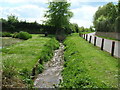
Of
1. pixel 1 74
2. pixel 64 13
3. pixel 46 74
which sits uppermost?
pixel 64 13

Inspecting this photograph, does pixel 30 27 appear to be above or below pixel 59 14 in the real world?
below

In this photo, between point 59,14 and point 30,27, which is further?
point 30,27

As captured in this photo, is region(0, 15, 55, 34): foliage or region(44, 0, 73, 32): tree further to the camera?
region(0, 15, 55, 34): foliage

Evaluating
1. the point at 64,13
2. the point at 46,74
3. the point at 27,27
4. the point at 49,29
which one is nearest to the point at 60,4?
the point at 64,13

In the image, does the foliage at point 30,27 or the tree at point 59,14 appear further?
the foliage at point 30,27

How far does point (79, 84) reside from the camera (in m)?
5.56

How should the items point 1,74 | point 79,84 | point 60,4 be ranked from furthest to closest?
point 60,4, point 79,84, point 1,74

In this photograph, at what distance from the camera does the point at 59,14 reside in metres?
36.4

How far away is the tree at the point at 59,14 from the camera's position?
36.3 m

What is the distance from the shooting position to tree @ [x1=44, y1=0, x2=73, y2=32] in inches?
1428

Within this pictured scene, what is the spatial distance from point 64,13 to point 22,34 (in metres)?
13.4

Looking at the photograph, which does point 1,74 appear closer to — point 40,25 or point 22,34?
point 22,34

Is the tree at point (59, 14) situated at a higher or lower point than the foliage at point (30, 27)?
higher

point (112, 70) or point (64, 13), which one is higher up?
point (64, 13)
